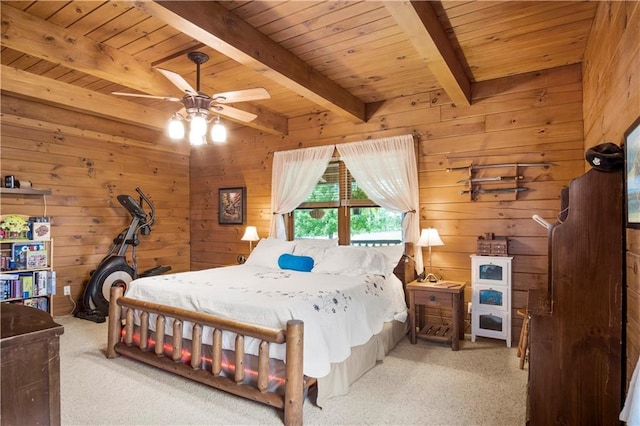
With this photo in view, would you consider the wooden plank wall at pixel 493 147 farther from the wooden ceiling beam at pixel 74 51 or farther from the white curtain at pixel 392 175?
the wooden ceiling beam at pixel 74 51

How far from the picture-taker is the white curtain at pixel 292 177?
4789mm

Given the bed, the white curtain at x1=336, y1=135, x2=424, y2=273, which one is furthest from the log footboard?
the white curtain at x1=336, y1=135, x2=424, y2=273

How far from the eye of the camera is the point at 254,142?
18.0 ft

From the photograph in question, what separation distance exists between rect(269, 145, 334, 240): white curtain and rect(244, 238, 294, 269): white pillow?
58 centimetres

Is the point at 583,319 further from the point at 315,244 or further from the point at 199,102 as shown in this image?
the point at 199,102

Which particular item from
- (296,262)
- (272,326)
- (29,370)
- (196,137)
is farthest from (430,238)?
(29,370)

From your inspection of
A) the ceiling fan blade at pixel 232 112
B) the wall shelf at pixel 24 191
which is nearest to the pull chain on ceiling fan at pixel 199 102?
the ceiling fan blade at pixel 232 112

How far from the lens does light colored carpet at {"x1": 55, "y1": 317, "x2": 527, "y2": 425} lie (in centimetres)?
229

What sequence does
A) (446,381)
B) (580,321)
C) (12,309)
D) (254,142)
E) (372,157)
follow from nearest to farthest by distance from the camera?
(12,309) → (580,321) → (446,381) → (372,157) → (254,142)

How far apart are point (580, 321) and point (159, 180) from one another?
5557 millimetres

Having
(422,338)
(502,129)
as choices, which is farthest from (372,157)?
(422,338)

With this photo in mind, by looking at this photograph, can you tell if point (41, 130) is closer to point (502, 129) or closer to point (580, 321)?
point (502, 129)

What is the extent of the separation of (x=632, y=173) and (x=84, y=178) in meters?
5.59

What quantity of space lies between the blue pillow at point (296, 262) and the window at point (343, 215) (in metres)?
0.87
